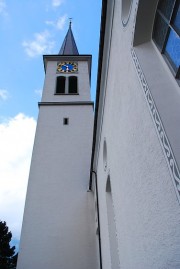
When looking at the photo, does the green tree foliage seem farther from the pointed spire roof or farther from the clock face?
the pointed spire roof

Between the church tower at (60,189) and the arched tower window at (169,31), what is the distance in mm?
7371

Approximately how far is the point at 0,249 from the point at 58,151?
1323 centimetres

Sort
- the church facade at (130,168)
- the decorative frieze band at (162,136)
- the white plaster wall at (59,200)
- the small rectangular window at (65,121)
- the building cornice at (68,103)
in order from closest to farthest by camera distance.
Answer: the decorative frieze band at (162,136) < the church facade at (130,168) < the white plaster wall at (59,200) < the small rectangular window at (65,121) < the building cornice at (68,103)

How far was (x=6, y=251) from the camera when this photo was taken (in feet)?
68.4

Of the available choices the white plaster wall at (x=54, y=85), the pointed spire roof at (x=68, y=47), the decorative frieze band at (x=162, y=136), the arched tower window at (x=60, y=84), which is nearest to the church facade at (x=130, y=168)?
the decorative frieze band at (x=162, y=136)

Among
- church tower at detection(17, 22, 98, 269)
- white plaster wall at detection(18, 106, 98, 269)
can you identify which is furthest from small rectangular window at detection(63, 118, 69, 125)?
white plaster wall at detection(18, 106, 98, 269)

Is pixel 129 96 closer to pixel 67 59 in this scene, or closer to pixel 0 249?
pixel 67 59

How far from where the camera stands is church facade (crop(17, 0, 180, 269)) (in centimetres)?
224

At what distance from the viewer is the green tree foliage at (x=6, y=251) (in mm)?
19994

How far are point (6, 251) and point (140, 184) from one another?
69.7 feet

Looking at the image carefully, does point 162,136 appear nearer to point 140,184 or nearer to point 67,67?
point 140,184

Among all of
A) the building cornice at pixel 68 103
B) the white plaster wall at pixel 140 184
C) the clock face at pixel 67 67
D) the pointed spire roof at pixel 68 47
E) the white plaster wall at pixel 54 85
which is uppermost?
the pointed spire roof at pixel 68 47

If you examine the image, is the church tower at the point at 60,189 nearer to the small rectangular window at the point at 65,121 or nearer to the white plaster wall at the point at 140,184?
the small rectangular window at the point at 65,121


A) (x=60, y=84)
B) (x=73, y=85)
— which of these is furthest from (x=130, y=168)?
(x=60, y=84)
